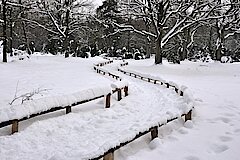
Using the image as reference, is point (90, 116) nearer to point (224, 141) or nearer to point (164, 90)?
point (224, 141)

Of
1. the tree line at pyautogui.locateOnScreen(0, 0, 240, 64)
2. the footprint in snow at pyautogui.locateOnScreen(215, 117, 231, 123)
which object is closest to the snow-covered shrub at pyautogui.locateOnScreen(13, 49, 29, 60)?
the tree line at pyautogui.locateOnScreen(0, 0, 240, 64)

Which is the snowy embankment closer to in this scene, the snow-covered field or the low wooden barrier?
the snow-covered field

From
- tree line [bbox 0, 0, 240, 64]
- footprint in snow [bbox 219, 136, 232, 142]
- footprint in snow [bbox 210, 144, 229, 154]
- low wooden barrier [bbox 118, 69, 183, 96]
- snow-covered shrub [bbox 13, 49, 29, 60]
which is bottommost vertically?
footprint in snow [bbox 210, 144, 229, 154]

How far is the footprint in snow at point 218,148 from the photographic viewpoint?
590cm

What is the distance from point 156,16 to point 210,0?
4.80 meters

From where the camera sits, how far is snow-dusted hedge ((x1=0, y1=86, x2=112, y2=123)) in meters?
6.75

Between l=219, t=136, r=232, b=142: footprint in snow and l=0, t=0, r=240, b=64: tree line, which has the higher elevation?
l=0, t=0, r=240, b=64: tree line

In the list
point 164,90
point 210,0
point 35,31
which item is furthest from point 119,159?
point 35,31

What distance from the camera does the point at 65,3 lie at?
38.9 meters

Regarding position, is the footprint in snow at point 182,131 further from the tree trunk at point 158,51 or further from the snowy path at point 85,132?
the tree trunk at point 158,51

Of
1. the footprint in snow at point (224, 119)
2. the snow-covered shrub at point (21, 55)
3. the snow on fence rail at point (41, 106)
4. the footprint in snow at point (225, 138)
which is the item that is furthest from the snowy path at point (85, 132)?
the snow-covered shrub at point (21, 55)

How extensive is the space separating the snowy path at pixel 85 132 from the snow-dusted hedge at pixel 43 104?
0.41 meters

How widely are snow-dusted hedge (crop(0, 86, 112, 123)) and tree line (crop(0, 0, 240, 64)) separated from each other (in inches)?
680

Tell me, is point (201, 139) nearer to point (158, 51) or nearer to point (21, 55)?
point (158, 51)
